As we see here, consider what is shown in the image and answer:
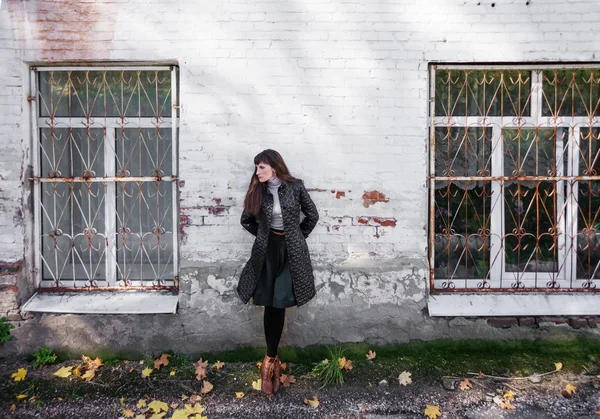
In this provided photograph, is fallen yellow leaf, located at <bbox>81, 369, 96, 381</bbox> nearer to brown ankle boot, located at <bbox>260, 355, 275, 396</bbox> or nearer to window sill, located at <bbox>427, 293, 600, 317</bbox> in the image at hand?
brown ankle boot, located at <bbox>260, 355, 275, 396</bbox>

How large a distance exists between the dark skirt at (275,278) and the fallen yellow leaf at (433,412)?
3.84 ft

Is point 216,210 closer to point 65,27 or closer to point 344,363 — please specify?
point 344,363

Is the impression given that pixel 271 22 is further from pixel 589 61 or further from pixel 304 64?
pixel 589 61

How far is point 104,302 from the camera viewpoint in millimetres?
4086

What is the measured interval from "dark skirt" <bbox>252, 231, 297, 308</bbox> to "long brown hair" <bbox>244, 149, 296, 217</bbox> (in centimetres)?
24

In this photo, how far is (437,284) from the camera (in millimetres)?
4207

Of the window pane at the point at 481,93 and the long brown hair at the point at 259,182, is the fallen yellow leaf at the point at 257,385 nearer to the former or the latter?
the long brown hair at the point at 259,182

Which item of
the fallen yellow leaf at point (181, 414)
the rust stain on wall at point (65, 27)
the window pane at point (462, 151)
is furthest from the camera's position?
the window pane at point (462, 151)

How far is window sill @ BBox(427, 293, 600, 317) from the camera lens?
3.98 meters

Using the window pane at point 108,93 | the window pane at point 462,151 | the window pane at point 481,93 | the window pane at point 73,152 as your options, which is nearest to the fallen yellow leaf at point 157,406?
the window pane at point 73,152

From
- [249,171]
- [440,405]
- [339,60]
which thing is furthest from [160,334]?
[339,60]

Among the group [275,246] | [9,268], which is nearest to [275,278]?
[275,246]

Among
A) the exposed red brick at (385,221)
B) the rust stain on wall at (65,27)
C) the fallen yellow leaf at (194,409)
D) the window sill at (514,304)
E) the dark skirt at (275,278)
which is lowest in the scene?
the fallen yellow leaf at (194,409)

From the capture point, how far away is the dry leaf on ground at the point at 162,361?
13.0 feet
